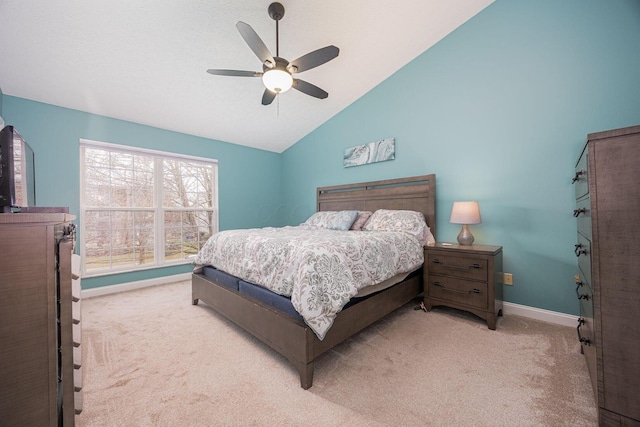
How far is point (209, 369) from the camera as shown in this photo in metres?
1.68

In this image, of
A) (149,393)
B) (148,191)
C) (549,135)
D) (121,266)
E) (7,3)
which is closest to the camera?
(149,393)

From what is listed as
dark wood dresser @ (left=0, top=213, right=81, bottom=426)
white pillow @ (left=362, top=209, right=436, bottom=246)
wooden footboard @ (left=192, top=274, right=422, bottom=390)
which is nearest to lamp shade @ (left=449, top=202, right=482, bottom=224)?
white pillow @ (left=362, top=209, right=436, bottom=246)

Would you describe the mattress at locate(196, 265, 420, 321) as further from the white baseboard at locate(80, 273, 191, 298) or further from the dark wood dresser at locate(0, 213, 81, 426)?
the white baseboard at locate(80, 273, 191, 298)

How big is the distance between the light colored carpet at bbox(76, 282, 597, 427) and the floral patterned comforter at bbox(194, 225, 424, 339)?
0.44 meters

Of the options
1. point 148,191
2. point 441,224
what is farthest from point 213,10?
point 441,224

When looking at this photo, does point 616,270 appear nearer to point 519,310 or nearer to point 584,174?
point 584,174

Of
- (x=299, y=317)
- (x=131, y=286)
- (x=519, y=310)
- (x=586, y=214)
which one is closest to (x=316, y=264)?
(x=299, y=317)

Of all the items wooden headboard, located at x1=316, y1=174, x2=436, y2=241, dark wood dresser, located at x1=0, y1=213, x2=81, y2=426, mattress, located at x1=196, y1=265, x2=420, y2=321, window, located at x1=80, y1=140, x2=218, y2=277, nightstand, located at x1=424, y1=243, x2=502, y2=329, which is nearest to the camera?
dark wood dresser, located at x1=0, y1=213, x2=81, y2=426

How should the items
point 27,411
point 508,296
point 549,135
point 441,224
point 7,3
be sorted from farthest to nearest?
point 441,224, point 508,296, point 549,135, point 7,3, point 27,411

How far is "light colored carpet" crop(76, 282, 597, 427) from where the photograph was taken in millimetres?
1293

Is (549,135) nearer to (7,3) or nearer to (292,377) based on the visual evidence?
(292,377)

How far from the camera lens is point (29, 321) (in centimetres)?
91

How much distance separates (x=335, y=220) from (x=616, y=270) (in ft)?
8.41

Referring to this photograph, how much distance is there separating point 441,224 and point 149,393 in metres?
3.11
